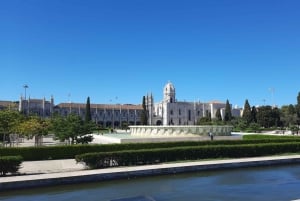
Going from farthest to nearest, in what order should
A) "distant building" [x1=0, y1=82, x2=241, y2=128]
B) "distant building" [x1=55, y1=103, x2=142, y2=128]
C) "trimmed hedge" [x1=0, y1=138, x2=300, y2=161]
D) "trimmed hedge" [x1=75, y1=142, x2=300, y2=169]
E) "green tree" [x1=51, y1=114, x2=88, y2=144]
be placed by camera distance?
1. "distant building" [x1=55, y1=103, x2=142, y2=128]
2. "distant building" [x1=0, y1=82, x2=241, y2=128]
3. "green tree" [x1=51, y1=114, x2=88, y2=144]
4. "trimmed hedge" [x1=0, y1=138, x2=300, y2=161]
5. "trimmed hedge" [x1=75, y1=142, x2=300, y2=169]

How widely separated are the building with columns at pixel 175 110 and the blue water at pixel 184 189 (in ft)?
349

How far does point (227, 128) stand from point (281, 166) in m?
19.6

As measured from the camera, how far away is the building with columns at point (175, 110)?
416 feet

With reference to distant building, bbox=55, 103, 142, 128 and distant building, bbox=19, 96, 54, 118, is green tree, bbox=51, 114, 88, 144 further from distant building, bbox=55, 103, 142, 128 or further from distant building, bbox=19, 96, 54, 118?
distant building, bbox=55, 103, 142, 128

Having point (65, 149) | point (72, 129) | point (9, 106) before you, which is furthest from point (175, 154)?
point (9, 106)

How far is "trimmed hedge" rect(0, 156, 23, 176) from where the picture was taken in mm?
15039

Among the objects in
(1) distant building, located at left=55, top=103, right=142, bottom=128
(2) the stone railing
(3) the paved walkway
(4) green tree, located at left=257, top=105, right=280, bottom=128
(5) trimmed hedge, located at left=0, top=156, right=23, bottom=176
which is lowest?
(3) the paved walkway

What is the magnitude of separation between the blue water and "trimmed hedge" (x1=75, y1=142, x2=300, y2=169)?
299 centimetres

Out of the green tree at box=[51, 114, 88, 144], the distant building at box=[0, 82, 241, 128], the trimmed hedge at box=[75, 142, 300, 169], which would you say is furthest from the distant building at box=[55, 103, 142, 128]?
the trimmed hedge at box=[75, 142, 300, 169]

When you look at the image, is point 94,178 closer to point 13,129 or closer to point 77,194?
point 77,194

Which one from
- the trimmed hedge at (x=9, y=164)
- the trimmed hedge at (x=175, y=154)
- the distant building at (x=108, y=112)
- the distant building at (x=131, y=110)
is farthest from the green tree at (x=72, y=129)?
the distant building at (x=108, y=112)

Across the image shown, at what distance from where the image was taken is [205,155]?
20.1 m

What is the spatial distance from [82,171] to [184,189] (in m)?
4.94

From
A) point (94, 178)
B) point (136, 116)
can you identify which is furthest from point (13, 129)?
point (136, 116)
